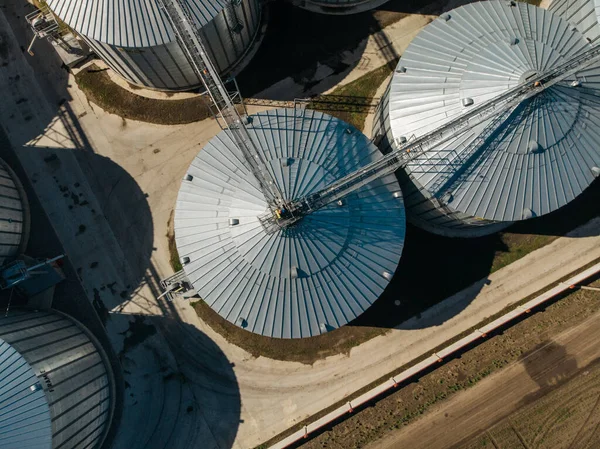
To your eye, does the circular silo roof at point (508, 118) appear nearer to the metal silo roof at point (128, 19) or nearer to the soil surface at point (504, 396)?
the soil surface at point (504, 396)

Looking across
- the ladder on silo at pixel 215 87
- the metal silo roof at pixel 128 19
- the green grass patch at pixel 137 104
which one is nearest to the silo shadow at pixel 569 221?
the ladder on silo at pixel 215 87

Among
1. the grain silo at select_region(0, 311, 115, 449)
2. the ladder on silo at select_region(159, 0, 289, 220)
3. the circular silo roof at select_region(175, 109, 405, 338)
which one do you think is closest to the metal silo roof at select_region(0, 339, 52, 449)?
the grain silo at select_region(0, 311, 115, 449)

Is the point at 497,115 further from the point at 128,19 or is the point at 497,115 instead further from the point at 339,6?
the point at 128,19

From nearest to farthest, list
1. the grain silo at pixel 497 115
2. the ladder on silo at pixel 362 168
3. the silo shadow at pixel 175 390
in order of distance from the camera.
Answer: the ladder on silo at pixel 362 168 → the grain silo at pixel 497 115 → the silo shadow at pixel 175 390

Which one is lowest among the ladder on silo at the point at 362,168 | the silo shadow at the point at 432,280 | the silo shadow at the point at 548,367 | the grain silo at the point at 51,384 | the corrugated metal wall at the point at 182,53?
the silo shadow at the point at 548,367

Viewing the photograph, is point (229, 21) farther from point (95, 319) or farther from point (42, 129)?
point (95, 319)

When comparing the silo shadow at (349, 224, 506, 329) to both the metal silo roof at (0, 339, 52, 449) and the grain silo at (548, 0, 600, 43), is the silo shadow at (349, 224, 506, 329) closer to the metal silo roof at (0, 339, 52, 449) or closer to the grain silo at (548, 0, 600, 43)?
the grain silo at (548, 0, 600, 43)

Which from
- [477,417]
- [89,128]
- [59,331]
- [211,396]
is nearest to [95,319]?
[59,331]

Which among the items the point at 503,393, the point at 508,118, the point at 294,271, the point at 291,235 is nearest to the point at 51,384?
the point at 294,271
